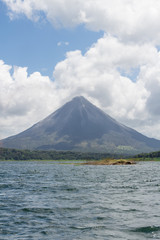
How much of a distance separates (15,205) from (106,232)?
13132 mm

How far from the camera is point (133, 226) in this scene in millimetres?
19031

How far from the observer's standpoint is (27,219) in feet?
71.2

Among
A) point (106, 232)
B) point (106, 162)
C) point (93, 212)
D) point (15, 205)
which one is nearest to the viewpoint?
point (106, 232)

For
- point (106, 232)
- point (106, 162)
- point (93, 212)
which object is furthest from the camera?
point (106, 162)

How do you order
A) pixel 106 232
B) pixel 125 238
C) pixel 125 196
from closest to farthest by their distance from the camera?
pixel 125 238, pixel 106 232, pixel 125 196

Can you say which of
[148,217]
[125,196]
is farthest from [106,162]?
[148,217]

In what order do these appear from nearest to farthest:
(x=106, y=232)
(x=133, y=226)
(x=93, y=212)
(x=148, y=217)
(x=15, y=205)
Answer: (x=106, y=232)
(x=133, y=226)
(x=148, y=217)
(x=93, y=212)
(x=15, y=205)

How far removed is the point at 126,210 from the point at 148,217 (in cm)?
311

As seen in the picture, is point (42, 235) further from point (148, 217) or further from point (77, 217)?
point (148, 217)

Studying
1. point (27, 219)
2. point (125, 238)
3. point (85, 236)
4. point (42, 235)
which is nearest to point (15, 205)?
point (27, 219)

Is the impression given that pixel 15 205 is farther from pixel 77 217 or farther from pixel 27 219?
pixel 77 217

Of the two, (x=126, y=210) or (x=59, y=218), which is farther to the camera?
(x=126, y=210)

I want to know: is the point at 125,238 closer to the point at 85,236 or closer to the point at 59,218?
the point at 85,236

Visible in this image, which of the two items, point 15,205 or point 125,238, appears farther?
point 15,205
